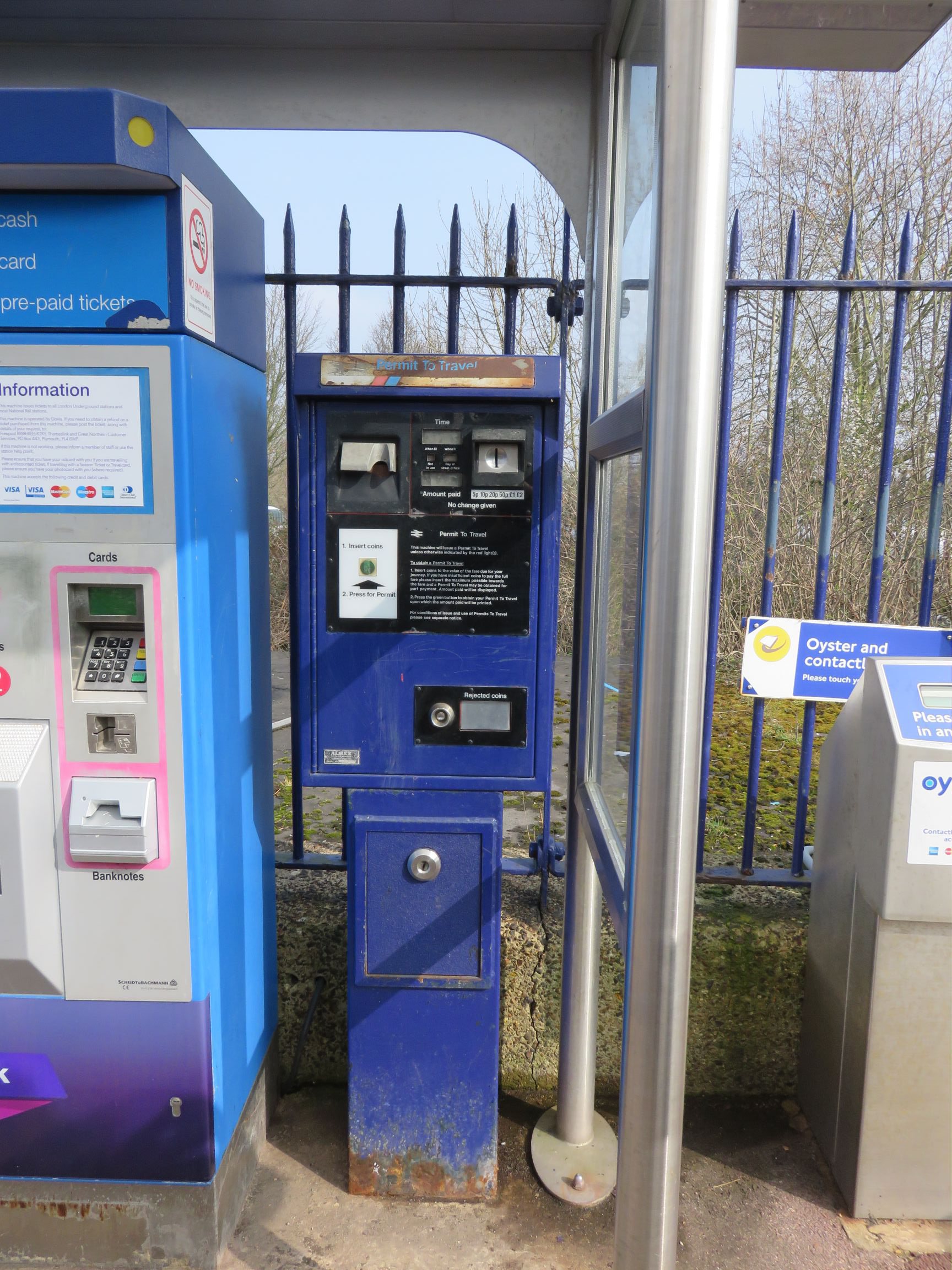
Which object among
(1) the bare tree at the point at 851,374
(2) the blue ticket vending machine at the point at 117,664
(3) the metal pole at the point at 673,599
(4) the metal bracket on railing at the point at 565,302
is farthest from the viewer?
(1) the bare tree at the point at 851,374

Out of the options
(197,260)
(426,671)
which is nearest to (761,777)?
(426,671)

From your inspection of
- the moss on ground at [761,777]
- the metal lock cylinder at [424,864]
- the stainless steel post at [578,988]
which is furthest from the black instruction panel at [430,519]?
the moss on ground at [761,777]

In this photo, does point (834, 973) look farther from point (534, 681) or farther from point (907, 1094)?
point (534, 681)

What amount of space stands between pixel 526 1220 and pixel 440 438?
6.19 ft

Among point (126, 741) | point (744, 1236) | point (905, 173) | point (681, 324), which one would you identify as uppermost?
point (905, 173)

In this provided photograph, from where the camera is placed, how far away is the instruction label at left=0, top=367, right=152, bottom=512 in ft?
5.76

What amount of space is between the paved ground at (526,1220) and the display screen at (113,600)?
1501 millimetres

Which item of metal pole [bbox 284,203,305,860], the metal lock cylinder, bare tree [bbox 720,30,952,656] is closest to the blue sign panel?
metal pole [bbox 284,203,305,860]

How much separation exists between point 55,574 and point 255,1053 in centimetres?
133

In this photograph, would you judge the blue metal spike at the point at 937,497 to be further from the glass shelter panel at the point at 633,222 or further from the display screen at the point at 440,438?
the display screen at the point at 440,438

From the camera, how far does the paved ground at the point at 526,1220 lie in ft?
7.01

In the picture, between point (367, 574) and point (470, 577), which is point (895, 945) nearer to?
point (470, 577)

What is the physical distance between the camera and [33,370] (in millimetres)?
1764

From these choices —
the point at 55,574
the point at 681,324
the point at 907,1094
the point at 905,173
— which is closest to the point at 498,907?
the point at 907,1094
